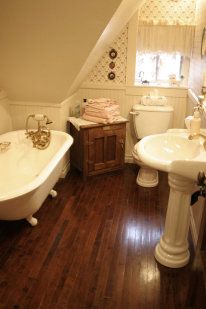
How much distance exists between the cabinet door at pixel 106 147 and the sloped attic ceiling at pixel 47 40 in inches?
23.7

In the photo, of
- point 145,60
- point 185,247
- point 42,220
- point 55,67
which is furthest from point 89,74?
point 185,247

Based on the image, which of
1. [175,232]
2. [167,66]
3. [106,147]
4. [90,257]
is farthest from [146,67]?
[90,257]

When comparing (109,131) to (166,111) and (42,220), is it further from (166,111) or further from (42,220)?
(42,220)

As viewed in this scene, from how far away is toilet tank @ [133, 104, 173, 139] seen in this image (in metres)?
3.42

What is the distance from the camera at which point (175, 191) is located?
1976 millimetres

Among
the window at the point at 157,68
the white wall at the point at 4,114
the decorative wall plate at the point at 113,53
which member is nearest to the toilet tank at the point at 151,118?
the window at the point at 157,68

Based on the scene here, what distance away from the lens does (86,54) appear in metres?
2.48

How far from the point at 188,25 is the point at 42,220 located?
2.65 metres

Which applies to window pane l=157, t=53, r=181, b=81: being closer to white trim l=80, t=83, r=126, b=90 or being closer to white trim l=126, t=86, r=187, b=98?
white trim l=126, t=86, r=187, b=98

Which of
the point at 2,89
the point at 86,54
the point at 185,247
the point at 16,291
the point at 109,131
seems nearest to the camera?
the point at 16,291

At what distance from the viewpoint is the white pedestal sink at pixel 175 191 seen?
1.93 m

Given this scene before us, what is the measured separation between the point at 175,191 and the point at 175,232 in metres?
0.32

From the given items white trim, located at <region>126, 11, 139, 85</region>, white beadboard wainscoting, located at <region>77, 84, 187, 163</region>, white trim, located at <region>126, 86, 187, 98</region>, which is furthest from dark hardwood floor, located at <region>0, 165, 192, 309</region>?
white trim, located at <region>126, 11, 139, 85</region>

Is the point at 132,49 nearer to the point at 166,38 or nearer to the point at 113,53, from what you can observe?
the point at 113,53
